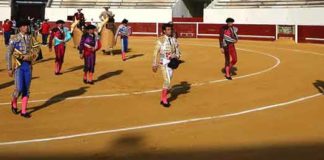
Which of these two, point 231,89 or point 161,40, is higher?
point 161,40

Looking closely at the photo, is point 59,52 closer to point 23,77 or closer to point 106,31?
point 106,31

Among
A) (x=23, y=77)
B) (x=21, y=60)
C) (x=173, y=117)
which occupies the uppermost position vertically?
(x=21, y=60)

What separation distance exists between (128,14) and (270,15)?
1073cm

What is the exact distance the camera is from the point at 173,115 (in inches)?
310

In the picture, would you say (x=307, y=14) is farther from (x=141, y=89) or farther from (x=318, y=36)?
(x=141, y=89)

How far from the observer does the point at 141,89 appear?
413 inches

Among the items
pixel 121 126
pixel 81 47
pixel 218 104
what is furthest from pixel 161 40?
pixel 81 47

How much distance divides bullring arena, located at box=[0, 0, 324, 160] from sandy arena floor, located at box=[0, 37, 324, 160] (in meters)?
0.01

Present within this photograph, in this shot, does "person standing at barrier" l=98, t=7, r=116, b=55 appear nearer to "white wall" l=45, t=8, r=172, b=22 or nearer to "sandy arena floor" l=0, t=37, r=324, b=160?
"sandy arena floor" l=0, t=37, r=324, b=160

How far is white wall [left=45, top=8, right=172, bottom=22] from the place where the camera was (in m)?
34.9

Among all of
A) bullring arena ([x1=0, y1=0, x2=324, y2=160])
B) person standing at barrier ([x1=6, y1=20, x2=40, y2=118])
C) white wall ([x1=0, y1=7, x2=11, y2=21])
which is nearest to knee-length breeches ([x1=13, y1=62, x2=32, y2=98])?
person standing at barrier ([x1=6, y1=20, x2=40, y2=118])

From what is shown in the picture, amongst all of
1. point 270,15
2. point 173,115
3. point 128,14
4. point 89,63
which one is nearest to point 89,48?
point 89,63

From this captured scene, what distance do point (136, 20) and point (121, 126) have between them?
94.9 feet

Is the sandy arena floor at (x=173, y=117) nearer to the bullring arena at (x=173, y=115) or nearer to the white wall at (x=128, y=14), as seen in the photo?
the bullring arena at (x=173, y=115)
